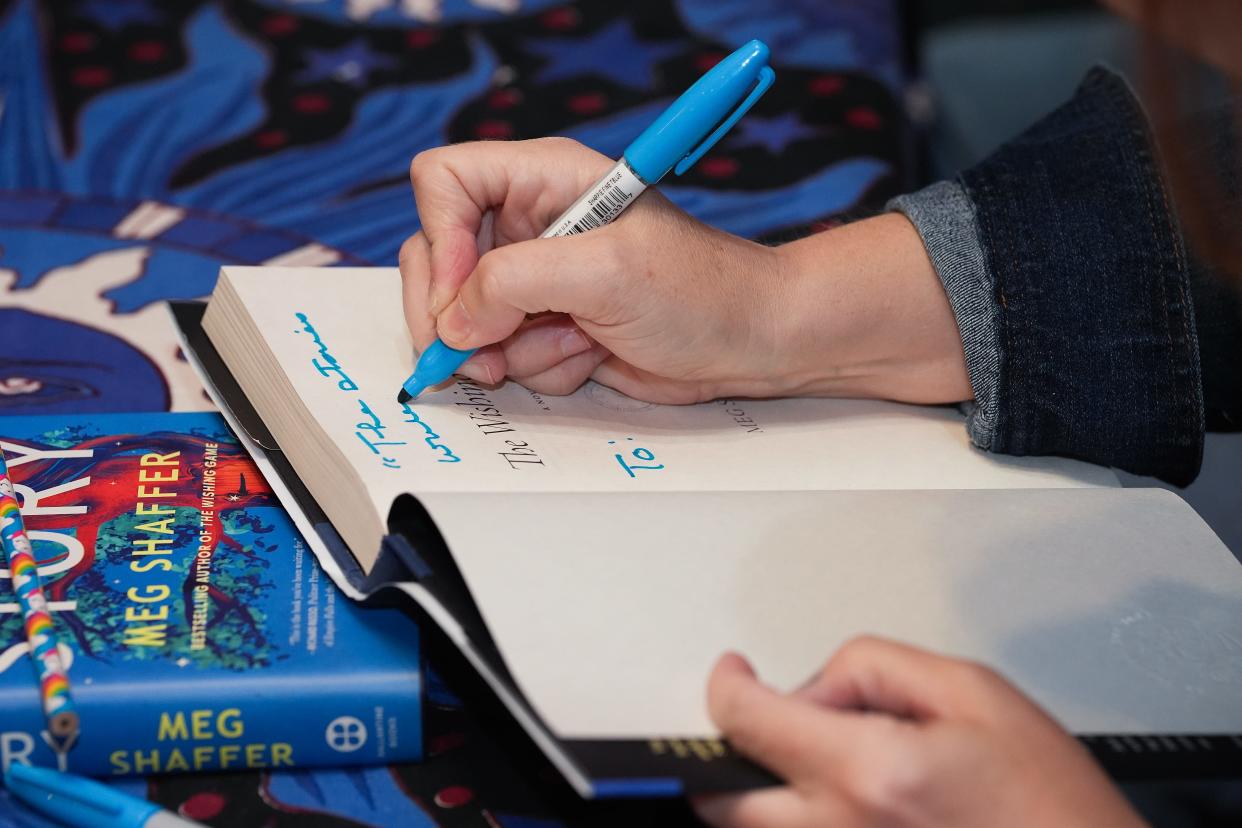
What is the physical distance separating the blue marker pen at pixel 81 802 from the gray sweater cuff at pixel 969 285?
387 mm

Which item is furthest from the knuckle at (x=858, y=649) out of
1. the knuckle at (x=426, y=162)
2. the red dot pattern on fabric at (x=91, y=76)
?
the red dot pattern on fabric at (x=91, y=76)

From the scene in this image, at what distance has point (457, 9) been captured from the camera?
1.07 meters

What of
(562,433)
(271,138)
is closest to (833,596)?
(562,433)

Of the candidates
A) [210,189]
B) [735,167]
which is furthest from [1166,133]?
[210,189]

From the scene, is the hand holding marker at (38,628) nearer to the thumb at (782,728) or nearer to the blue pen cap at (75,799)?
the blue pen cap at (75,799)

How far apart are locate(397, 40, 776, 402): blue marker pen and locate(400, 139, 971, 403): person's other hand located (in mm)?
12

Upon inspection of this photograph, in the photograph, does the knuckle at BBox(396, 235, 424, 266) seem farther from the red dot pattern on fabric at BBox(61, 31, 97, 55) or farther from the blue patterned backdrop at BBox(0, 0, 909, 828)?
the red dot pattern on fabric at BBox(61, 31, 97, 55)

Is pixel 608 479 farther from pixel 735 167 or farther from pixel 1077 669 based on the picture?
pixel 735 167

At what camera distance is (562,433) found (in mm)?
593

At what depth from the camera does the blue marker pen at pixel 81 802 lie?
43 cm

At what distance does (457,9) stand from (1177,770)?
0.85m

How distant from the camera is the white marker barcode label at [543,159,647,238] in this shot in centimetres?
58

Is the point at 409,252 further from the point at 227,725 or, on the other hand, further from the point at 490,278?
the point at 227,725
